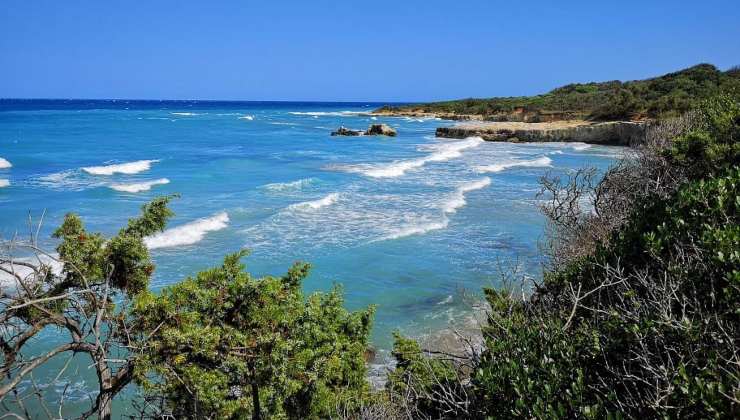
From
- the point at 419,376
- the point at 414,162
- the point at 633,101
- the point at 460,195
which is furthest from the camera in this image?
the point at 633,101

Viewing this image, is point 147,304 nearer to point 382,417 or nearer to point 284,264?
point 382,417

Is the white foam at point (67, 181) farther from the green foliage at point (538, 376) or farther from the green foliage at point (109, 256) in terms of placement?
the green foliage at point (538, 376)

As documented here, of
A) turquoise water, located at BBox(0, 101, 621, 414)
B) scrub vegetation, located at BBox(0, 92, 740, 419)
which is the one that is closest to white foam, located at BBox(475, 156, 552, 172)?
turquoise water, located at BBox(0, 101, 621, 414)

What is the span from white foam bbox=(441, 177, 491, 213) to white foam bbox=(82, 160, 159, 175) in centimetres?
2023

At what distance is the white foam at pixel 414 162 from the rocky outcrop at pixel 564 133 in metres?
4.92

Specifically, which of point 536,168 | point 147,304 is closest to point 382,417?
point 147,304

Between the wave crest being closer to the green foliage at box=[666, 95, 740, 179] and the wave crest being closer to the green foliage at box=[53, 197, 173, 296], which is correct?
the green foliage at box=[53, 197, 173, 296]

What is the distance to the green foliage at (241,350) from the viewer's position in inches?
222

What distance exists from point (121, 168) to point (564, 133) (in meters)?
39.8

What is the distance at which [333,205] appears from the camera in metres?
25.6

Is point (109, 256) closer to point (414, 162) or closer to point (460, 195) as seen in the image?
point (460, 195)

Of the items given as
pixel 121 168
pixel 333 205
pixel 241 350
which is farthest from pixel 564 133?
pixel 241 350

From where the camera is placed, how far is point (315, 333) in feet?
23.3

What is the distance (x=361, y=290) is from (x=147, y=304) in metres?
9.03
